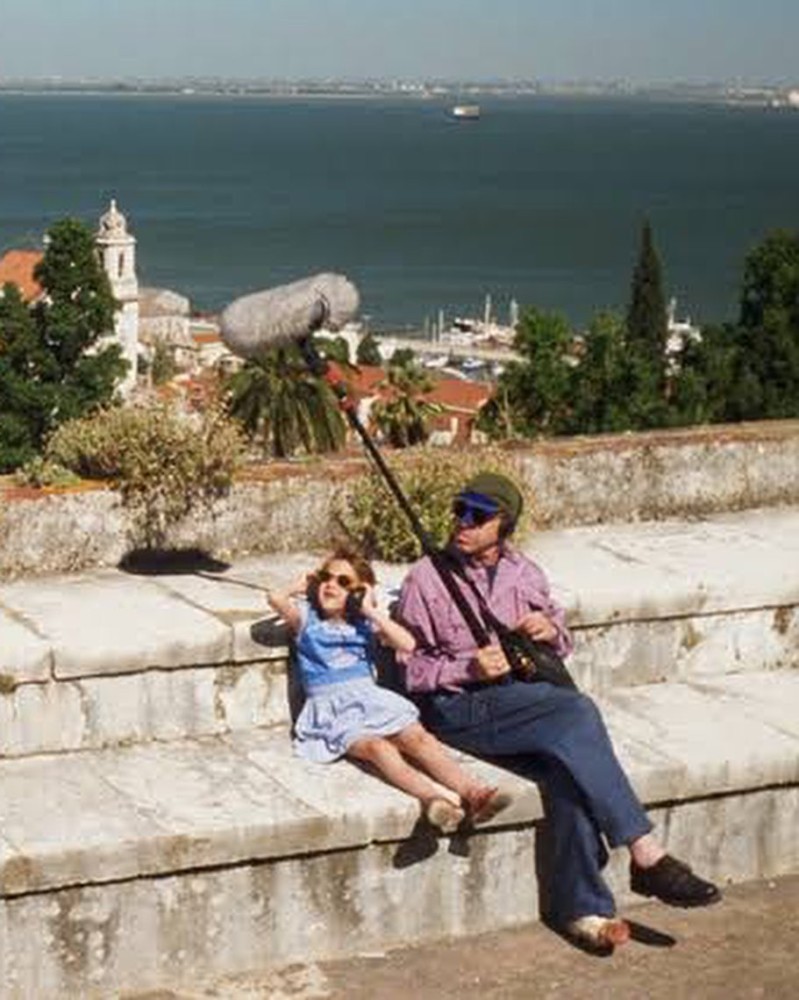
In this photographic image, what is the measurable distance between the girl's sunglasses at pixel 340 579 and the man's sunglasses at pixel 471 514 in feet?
1.39

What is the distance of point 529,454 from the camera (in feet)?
28.8

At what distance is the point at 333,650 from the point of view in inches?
246

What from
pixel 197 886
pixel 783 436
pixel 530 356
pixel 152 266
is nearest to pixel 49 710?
pixel 197 886

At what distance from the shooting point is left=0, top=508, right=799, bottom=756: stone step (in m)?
6.15

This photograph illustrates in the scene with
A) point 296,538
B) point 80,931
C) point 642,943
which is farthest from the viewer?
point 296,538

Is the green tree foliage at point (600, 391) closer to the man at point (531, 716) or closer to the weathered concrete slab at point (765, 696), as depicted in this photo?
the weathered concrete slab at point (765, 696)

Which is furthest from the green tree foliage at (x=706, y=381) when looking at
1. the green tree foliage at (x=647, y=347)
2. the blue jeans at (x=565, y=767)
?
the blue jeans at (x=565, y=767)

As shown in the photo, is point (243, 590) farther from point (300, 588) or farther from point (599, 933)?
point (599, 933)

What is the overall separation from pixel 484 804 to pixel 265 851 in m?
0.69

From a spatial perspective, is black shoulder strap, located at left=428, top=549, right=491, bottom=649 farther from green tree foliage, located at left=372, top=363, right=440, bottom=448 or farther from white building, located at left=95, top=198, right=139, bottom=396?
white building, located at left=95, top=198, right=139, bottom=396

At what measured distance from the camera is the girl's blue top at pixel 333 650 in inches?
245

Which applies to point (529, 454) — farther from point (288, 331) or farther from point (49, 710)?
point (49, 710)

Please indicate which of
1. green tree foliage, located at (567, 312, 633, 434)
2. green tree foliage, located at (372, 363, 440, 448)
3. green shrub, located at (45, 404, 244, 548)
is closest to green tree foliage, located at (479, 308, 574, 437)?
green tree foliage, located at (567, 312, 633, 434)

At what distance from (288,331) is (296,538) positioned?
67.6 inches
